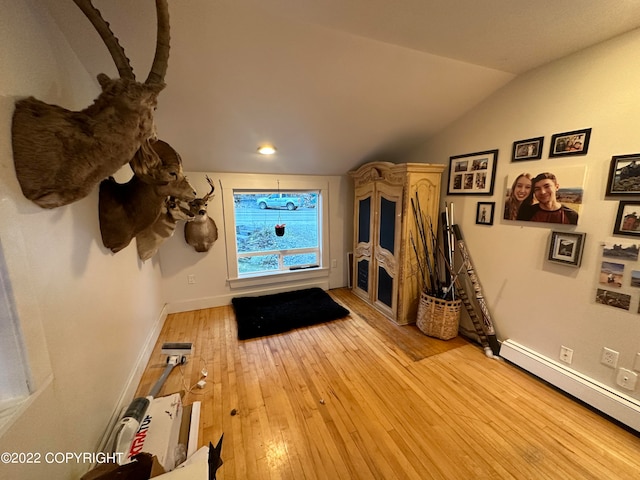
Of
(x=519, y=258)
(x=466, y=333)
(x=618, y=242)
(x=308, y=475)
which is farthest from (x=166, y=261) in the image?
(x=618, y=242)

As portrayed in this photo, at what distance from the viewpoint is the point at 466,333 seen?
2.53m

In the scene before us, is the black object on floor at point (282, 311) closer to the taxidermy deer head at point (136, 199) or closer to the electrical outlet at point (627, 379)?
the taxidermy deer head at point (136, 199)

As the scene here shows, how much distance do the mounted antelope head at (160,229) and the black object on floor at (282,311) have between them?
1.21 meters

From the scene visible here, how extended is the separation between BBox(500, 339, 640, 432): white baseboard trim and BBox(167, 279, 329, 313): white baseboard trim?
2.39 m

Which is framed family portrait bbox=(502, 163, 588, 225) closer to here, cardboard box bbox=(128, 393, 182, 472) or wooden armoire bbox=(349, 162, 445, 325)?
wooden armoire bbox=(349, 162, 445, 325)

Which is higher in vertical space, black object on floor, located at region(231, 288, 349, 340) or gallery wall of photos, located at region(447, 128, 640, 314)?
gallery wall of photos, located at region(447, 128, 640, 314)

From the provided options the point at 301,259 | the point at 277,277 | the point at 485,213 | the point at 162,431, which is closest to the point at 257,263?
the point at 277,277

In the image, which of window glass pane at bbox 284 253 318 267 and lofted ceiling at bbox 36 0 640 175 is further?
window glass pane at bbox 284 253 318 267

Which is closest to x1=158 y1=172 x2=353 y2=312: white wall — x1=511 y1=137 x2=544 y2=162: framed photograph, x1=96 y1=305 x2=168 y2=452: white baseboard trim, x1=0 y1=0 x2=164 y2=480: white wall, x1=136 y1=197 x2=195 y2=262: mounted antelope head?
x1=96 y1=305 x2=168 y2=452: white baseboard trim

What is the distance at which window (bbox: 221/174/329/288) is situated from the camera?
3.24 metres

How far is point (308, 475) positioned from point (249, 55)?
2.49 metres

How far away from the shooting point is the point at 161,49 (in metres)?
0.93

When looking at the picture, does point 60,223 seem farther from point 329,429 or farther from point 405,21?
point 405,21

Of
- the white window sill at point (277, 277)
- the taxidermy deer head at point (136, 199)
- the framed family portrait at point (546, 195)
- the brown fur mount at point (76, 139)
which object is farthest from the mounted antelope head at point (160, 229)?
the framed family portrait at point (546, 195)
